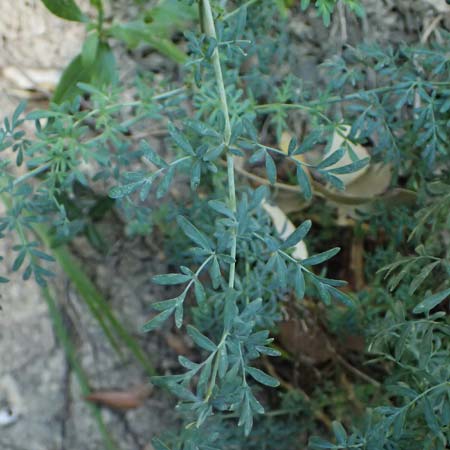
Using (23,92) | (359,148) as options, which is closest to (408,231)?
(359,148)

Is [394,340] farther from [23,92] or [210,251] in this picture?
[23,92]

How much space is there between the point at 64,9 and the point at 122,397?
880 millimetres

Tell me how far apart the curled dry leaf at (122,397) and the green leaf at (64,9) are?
33.3 inches

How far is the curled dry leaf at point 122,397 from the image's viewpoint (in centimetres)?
177

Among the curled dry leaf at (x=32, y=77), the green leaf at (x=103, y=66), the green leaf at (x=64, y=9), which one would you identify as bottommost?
the curled dry leaf at (x=32, y=77)

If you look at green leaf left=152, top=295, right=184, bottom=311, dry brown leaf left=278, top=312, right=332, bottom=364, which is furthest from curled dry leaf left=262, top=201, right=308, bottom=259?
green leaf left=152, top=295, right=184, bottom=311

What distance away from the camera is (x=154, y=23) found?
1.58 m

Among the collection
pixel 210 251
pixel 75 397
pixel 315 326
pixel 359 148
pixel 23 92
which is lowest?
pixel 75 397

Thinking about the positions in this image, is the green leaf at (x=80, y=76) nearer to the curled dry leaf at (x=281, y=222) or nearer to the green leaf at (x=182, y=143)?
the curled dry leaf at (x=281, y=222)

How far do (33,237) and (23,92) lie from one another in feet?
1.20

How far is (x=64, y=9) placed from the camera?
1.49 meters

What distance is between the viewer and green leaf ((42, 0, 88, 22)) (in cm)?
147

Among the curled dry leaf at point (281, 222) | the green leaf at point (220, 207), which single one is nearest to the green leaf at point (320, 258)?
the green leaf at point (220, 207)

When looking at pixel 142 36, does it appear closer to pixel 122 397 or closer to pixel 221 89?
pixel 221 89
